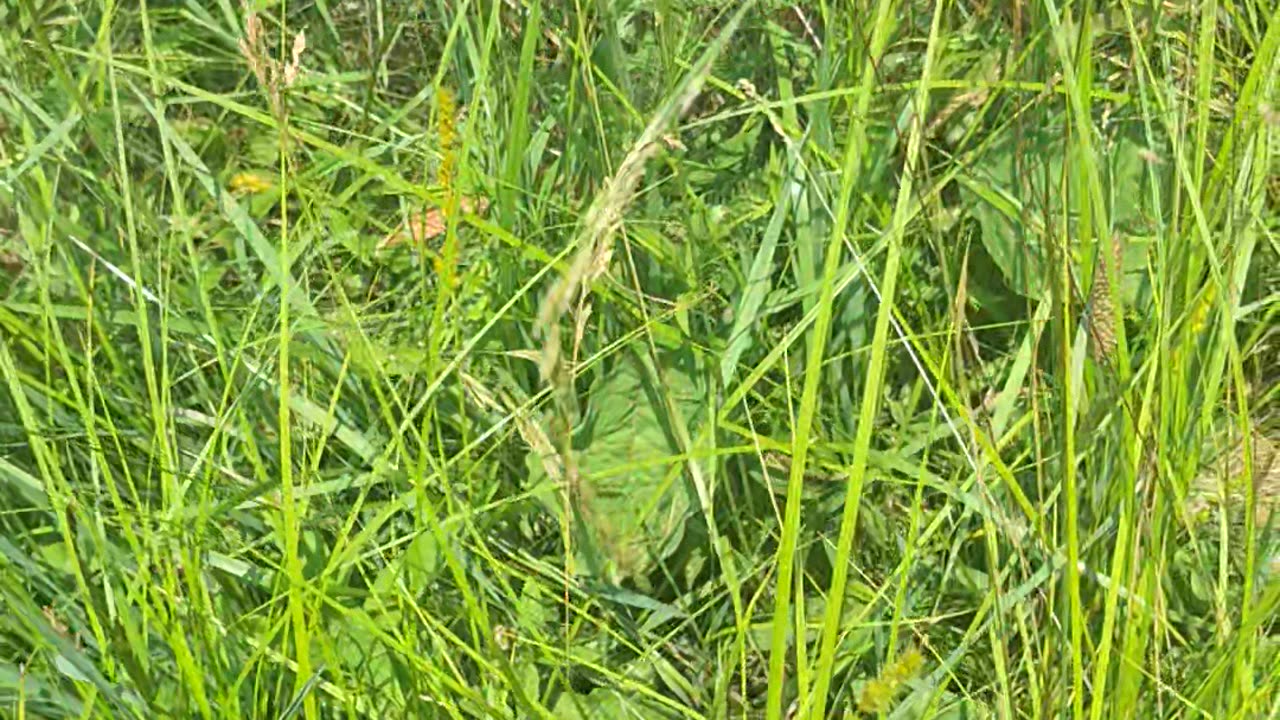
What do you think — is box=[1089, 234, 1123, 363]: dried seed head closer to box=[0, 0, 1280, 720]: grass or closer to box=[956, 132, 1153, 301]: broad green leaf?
box=[0, 0, 1280, 720]: grass

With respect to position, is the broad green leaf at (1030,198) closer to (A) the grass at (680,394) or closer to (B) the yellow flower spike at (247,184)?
(A) the grass at (680,394)

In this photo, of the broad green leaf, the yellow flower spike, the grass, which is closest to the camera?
the grass

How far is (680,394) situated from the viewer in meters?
1.35

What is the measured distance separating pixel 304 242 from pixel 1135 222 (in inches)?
31.2

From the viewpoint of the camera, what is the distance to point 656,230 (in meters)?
1.43

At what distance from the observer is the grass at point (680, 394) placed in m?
1.12

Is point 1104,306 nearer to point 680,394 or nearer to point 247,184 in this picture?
point 680,394

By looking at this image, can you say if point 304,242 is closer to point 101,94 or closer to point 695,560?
point 101,94

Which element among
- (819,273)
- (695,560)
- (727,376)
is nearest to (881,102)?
(819,273)

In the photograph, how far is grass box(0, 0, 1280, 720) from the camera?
1120 millimetres

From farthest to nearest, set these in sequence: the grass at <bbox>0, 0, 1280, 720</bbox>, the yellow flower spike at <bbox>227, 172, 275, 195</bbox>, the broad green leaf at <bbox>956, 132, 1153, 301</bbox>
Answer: the yellow flower spike at <bbox>227, 172, 275, 195</bbox>, the broad green leaf at <bbox>956, 132, 1153, 301</bbox>, the grass at <bbox>0, 0, 1280, 720</bbox>

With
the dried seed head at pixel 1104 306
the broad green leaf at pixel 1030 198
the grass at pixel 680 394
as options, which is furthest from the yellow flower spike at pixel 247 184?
the dried seed head at pixel 1104 306

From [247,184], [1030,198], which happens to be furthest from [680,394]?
[247,184]

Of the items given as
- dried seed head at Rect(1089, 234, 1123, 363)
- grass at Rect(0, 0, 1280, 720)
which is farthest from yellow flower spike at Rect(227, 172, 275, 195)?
dried seed head at Rect(1089, 234, 1123, 363)
